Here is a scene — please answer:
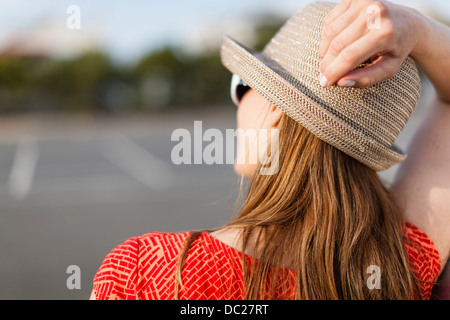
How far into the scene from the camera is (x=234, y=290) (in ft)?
3.84

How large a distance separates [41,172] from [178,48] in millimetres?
14882

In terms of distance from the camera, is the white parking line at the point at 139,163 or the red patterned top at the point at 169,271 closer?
the red patterned top at the point at 169,271

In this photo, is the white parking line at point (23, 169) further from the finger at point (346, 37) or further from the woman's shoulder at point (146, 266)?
the finger at point (346, 37)

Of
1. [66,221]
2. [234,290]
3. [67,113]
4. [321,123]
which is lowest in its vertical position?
[234,290]

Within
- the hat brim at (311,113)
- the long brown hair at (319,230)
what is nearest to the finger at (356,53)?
the hat brim at (311,113)

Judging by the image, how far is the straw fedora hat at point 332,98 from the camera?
1183 millimetres

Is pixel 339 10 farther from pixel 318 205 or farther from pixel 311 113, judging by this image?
pixel 318 205

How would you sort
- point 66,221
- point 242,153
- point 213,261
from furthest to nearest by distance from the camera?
point 66,221
point 242,153
point 213,261

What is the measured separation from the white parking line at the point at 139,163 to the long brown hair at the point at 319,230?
7.08 m

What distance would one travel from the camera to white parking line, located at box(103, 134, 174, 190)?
29.0 ft

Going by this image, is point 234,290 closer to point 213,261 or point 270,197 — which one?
point 213,261

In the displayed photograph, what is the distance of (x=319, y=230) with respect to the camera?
48.6 inches
